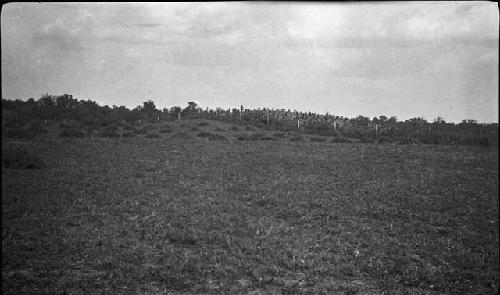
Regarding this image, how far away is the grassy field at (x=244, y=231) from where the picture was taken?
7465 millimetres

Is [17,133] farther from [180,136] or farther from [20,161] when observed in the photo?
[20,161]

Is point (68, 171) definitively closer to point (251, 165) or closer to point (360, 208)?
point (251, 165)

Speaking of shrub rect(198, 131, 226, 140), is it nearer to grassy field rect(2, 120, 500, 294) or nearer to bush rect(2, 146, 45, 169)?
grassy field rect(2, 120, 500, 294)

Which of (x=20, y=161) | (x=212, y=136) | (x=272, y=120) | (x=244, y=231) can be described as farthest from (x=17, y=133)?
(x=272, y=120)

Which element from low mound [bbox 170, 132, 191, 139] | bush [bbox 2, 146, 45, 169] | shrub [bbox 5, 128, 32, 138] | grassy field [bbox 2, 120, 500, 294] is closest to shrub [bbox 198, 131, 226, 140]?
low mound [bbox 170, 132, 191, 139]

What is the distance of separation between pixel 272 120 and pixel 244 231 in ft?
171

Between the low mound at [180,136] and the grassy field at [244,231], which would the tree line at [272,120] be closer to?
the low mound at [180,136]

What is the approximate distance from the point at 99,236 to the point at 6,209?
11.7ft

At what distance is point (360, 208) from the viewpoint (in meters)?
13.3

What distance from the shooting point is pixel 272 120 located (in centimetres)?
6203

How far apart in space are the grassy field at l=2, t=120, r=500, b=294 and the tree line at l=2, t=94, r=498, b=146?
28945 millimetres

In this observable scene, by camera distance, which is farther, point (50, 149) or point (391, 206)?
point (50, 149)

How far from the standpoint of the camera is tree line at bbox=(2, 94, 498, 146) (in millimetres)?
47781

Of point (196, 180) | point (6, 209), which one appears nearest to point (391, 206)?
point (196, 180)
